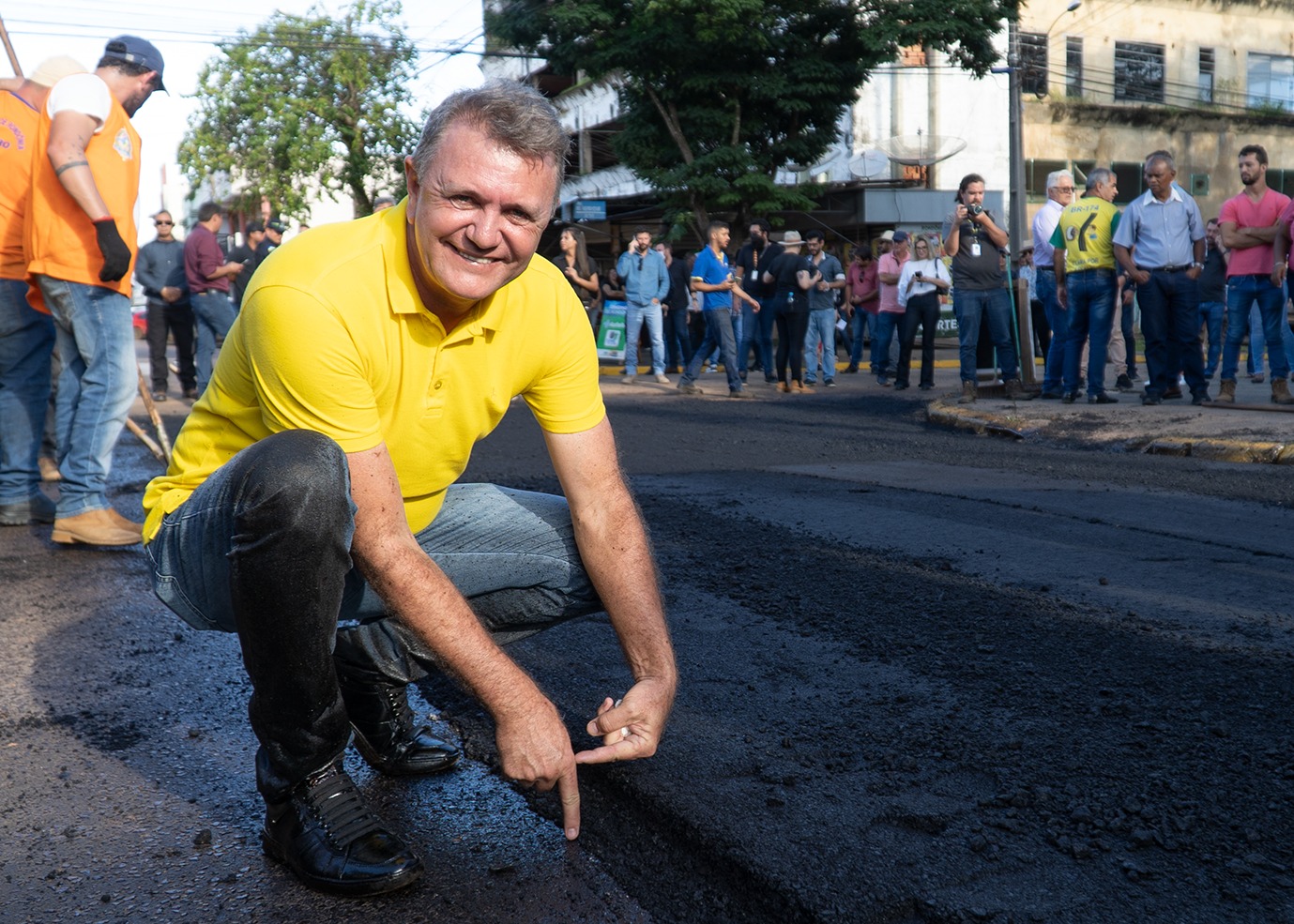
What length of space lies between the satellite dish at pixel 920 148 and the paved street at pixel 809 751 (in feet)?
85.2

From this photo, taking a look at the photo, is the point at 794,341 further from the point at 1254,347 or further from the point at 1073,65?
the point at 1073,65

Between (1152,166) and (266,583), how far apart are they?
9.24 metres

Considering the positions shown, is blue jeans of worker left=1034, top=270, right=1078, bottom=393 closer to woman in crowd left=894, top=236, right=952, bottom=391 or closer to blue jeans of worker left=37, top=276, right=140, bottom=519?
woman in crowd left=894, top=236, right=952, bottom=391

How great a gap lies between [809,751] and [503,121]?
4.90 feet

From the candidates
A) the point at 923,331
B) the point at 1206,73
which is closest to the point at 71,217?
the point at 923,331

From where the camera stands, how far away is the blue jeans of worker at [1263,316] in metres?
9.73

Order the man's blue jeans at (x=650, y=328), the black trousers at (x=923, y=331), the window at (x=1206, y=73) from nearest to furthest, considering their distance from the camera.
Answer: the black trousers at (x=923, y=331) < the man's blue jeans at (x=650, y=328) < the window at (x=1206, y=73)

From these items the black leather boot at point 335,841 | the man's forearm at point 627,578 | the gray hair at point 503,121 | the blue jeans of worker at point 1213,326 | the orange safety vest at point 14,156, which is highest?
the orange safety vest at point 14,156

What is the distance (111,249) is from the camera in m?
4.98

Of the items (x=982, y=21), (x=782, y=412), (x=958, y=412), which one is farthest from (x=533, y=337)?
(x=982, y=21)

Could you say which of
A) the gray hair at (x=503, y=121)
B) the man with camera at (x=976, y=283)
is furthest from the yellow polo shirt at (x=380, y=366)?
the man with camera at (x=976, y=283)

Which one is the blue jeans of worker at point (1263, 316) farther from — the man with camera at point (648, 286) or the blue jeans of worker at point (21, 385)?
the blue jeans of worker at point (21, 385)

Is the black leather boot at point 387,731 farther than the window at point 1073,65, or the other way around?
the window at point 1073,65

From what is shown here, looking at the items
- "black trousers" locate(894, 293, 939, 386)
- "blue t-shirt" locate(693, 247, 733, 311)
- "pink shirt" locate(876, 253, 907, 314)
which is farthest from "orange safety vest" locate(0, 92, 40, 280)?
"pink shirt" locate(876, 253, 907, 314)
